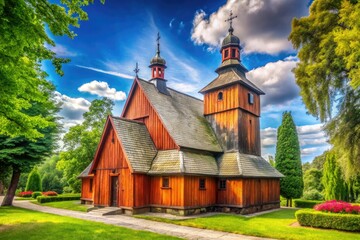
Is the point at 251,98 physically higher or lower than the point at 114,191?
higher

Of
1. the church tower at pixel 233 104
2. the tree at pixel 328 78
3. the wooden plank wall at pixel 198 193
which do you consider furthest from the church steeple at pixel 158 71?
the tree at pixel 328 78

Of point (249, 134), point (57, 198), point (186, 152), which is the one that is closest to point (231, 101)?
point (249, 134)

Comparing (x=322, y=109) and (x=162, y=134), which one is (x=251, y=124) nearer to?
(x=162, y=134)

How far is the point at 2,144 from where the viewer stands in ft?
68.5

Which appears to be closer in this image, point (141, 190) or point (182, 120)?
point (141, 190)

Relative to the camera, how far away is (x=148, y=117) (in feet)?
71.4

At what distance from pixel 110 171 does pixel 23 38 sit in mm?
13772

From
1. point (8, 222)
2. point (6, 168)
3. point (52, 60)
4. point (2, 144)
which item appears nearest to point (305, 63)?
point (52, 60)

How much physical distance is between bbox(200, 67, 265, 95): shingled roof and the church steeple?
149 inches

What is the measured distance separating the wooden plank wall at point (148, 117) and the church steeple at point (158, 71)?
2763 millimetres

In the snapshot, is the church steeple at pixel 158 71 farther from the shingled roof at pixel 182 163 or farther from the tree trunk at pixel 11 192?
the tree trunk at pixel 11 192

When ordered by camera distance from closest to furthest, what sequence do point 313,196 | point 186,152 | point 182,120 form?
point 186,152 → point 182,120 → point 313,196

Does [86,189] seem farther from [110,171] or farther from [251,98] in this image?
[251,98]

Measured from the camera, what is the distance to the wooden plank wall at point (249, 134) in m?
22.7
